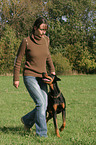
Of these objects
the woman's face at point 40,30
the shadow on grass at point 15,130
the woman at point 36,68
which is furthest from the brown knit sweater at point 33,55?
the shadow on grass at point 15,130

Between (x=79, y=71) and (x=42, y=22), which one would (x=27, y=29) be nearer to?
(x=79, y=71)

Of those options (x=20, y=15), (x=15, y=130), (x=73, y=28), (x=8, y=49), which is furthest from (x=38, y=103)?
(x=73, y=28)

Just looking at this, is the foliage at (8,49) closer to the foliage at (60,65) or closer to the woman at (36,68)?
the foliage at (60,65)

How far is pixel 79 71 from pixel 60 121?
144ft

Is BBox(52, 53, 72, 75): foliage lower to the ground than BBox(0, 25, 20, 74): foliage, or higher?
lower

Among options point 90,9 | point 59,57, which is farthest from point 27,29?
point 90,9

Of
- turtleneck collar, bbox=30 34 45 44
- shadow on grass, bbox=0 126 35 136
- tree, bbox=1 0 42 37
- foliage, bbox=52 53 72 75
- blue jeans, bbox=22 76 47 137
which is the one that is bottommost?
foliage, bbox=52 53 72 75

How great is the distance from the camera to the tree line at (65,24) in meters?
49.6

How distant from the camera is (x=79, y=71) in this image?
51.3 meters

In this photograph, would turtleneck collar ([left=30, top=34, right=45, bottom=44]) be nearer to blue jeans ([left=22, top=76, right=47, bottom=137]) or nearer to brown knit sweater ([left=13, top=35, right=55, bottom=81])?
brown knit sweater ([left=13, top=35, right=55, bottom=81])

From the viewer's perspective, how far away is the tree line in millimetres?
49625

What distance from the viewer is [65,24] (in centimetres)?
5212

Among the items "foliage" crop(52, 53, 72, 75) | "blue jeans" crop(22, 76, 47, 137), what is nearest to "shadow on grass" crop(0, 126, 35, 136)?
"blue jeans" crop(22, 76, 47, 137)

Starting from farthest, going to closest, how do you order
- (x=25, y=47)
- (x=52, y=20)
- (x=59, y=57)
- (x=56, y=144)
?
1. (x=52, y=20)
2. (x=59, y=57)
3. (x=25, y=47)
4. (x=56, y=144)
